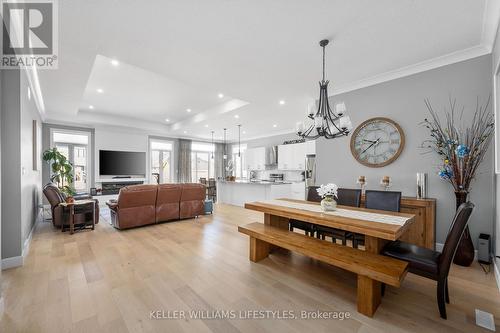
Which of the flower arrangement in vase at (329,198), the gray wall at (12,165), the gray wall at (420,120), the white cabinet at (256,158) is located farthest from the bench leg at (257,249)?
the white cabinet at (256,158)

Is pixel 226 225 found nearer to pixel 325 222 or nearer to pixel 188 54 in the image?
pixel 325 222

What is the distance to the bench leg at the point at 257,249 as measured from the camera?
9.25ft

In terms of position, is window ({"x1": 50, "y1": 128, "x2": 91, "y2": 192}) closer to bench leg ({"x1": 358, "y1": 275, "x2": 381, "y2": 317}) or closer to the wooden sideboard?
bench leg ({"x1": 358, "y1": 275, "x2": 381, "y2": 317})

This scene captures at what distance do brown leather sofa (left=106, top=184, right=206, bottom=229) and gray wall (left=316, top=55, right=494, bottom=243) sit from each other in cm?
322

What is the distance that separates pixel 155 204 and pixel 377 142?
4.48 metres

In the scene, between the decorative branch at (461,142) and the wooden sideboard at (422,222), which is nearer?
the decorative branch at (461,142)

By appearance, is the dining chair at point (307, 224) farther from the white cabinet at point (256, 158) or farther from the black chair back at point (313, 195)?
the white cabinet at point (256, 158)

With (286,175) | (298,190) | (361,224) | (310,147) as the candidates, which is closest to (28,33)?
(361,224)

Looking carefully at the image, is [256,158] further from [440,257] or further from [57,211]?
[440,257]

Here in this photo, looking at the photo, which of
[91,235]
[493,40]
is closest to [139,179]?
[91,235]

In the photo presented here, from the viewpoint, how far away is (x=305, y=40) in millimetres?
2580

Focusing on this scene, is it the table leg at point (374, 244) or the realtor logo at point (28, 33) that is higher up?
the realtor logo at point (28, 33)

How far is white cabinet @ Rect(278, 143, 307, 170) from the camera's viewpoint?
297 inches

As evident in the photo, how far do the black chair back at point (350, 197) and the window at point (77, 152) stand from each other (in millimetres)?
7601
